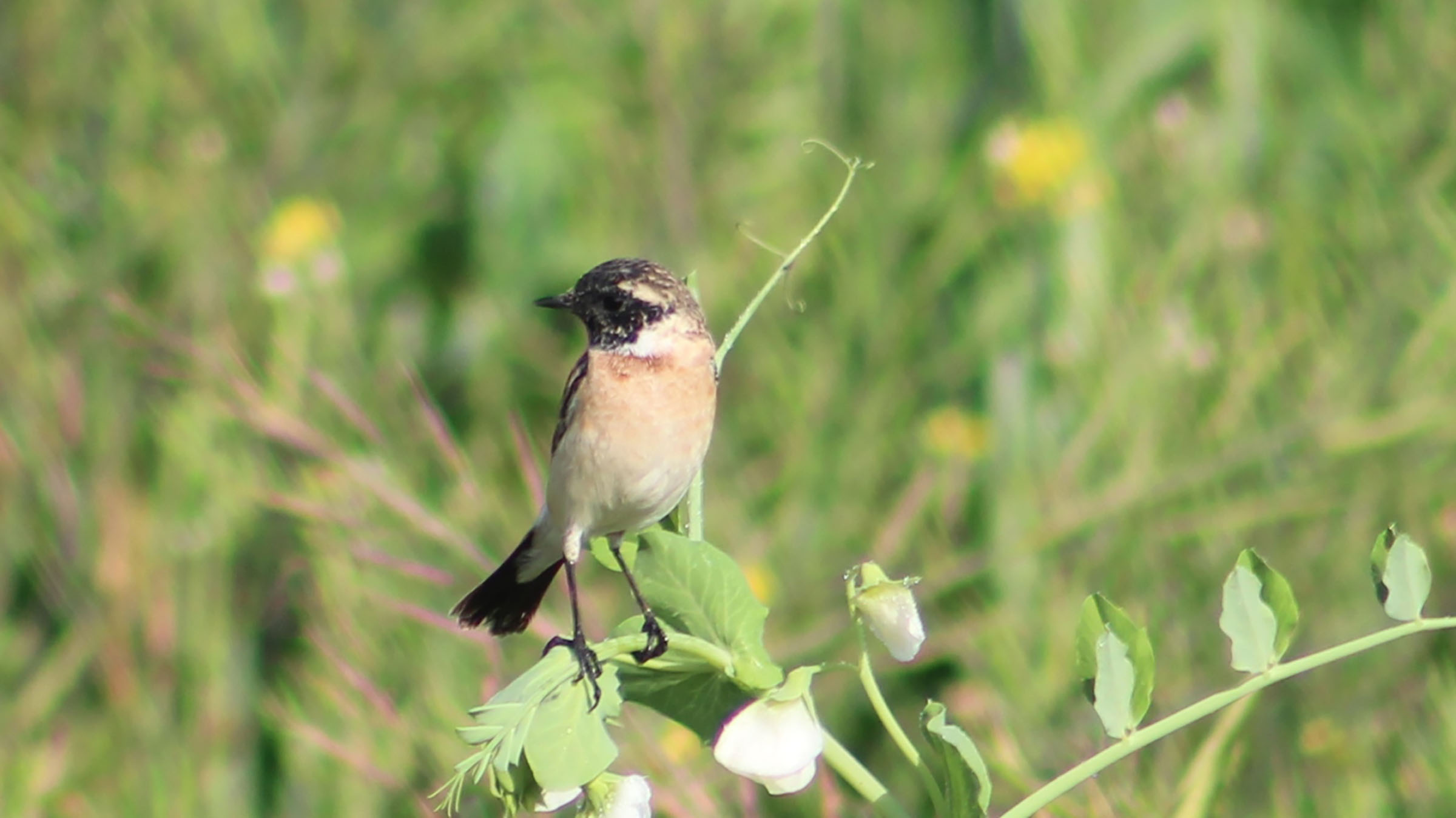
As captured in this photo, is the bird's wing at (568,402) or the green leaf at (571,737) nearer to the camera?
the green leaf at (571,737)

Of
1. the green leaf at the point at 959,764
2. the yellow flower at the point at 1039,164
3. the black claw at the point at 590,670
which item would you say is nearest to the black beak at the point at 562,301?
the black claw at the point at 590,670

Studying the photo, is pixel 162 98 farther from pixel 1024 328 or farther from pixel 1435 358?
pixel 1435 358

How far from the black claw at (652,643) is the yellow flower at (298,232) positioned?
6.45ft

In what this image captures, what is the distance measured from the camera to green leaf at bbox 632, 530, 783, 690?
0.96 m

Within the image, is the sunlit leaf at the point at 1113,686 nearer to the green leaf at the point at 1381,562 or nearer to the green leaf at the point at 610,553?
the green leaf at the point at 1381,562

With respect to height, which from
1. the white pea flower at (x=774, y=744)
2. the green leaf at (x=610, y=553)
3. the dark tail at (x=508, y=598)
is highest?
the green leaf at (x=610, y=553)

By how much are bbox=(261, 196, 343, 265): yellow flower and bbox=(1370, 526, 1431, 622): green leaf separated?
2.28 meters

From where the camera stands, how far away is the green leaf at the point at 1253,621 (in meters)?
0.95

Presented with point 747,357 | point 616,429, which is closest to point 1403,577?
point 616,429

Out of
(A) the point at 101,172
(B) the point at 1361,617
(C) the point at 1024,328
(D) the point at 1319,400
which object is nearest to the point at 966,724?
(B) the point at 1361,617

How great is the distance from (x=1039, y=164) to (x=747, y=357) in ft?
2.20

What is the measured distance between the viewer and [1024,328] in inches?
113

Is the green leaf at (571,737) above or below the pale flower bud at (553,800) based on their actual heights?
above

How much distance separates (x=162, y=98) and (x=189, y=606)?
3.45ft
